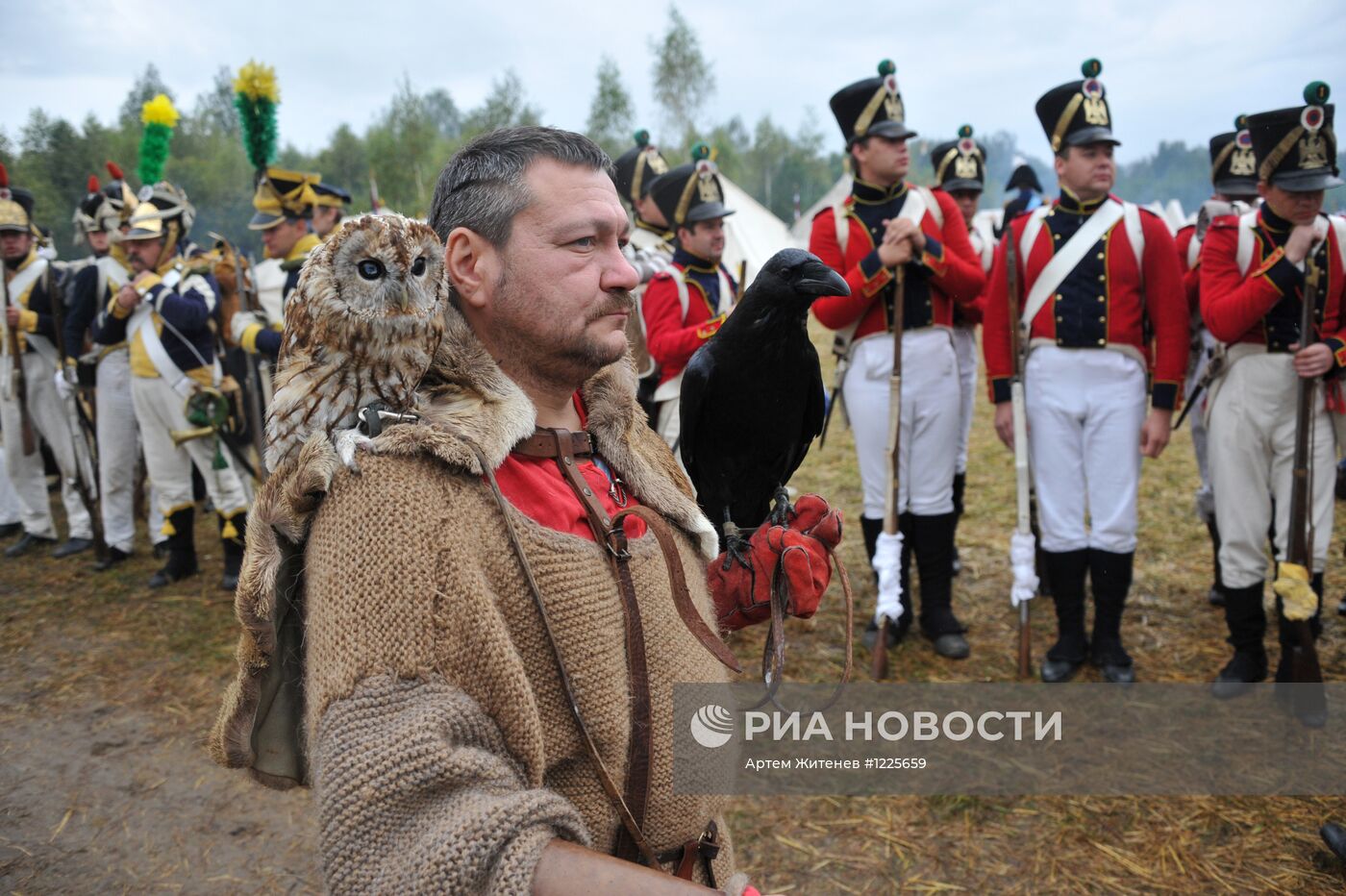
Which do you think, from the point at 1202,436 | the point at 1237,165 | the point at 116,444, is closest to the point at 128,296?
the point at 116,444

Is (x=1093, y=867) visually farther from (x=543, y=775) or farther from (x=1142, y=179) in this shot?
(x=1142, y=179)

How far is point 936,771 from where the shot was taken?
147 inches

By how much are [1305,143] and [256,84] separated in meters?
5.86

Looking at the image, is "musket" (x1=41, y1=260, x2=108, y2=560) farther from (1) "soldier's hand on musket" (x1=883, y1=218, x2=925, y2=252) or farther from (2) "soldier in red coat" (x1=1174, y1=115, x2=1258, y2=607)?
(2) "soldier in red coat" (x1=1174, y1=115, x2=1258, y2=607)

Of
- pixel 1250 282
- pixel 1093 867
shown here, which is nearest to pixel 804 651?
pixel 1093 867

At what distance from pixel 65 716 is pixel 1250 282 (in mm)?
6418

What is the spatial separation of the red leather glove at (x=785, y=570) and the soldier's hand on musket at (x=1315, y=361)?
10.1 feet

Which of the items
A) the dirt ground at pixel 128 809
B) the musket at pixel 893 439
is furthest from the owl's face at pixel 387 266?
the musket at pixel 893 439

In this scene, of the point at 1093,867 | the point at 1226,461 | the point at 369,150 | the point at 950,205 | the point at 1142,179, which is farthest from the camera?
the point at 1142,179

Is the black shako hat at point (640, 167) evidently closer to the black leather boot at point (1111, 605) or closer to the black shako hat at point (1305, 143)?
the black shako hat at point (1305, 143)

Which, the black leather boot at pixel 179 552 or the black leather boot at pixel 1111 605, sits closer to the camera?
the black leather boot at pixel 1111 605

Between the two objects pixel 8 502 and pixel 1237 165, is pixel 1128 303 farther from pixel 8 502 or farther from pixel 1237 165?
pixel 8 502

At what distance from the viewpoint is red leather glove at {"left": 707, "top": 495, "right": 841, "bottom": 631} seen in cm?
170

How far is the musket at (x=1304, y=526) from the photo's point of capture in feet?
12.3
